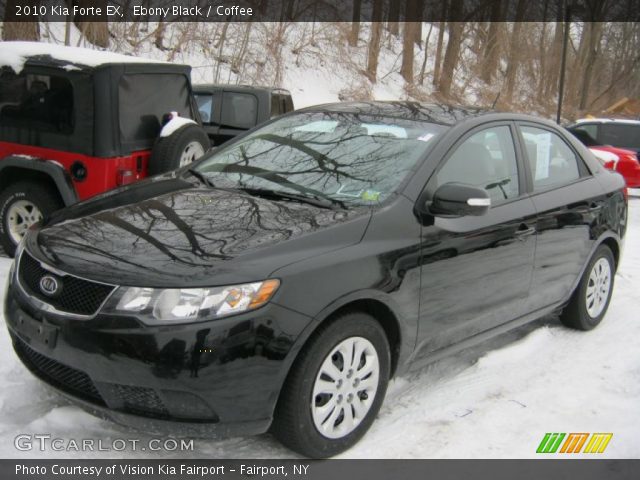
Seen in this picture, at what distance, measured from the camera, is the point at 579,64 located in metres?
43.8

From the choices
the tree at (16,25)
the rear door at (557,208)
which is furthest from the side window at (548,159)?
the tree at (16,25)

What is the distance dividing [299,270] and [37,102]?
4.03 meters

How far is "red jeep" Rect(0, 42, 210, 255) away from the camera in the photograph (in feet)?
18.8

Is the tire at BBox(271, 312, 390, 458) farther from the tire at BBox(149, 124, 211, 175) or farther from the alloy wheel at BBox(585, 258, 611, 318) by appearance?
the tire at BBox(149, 124, 211, 175)

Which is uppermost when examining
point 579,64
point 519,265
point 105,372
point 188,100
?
point 579,64

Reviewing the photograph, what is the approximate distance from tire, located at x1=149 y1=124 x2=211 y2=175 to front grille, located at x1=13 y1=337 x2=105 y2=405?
2.74 metres

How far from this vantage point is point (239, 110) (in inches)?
392

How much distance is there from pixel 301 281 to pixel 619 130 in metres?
13.1

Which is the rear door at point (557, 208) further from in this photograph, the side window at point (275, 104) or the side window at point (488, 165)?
the side window at point (275, 104)

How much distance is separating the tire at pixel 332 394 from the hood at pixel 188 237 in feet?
1.30

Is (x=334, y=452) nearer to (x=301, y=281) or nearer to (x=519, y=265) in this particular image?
(x=301, y=281)

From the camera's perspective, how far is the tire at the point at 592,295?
5152mm

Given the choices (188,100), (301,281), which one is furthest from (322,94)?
(301,281)

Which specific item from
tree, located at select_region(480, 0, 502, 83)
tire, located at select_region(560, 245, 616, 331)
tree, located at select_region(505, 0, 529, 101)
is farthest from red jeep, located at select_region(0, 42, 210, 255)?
tree, located at select_region(505, 0, 529, 101)
